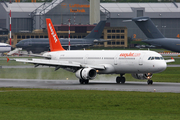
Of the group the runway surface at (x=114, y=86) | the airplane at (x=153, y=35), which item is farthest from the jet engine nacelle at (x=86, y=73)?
the airplane at (x=153, y=35)

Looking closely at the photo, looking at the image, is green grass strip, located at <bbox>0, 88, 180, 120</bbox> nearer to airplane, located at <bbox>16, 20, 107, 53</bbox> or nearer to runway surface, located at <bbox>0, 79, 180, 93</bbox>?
runway surface, located at <bbox>0, 79, 180, 93</bbox>

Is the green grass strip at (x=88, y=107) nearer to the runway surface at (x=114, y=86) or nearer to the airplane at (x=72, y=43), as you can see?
the runway surface at (x=114, y=86)

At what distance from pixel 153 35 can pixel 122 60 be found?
41.7m

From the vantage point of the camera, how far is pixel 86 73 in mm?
45312

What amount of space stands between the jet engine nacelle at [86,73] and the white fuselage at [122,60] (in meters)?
1.71

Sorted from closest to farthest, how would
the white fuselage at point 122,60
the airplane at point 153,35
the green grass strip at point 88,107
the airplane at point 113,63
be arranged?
the green grass strip at point 88,107 → the white fuselage at point 122,60 → the airplane at point 113,63 → the airplane at point 153,35

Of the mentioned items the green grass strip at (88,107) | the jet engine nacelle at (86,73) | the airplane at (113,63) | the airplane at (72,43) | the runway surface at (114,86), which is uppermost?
the airplane at (72,43)

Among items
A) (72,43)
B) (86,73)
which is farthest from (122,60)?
(72,43)

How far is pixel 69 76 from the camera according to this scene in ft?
190

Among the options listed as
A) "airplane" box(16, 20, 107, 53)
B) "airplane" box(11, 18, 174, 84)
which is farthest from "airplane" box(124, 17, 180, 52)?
"airplane" box(16, 20, 107, 53)

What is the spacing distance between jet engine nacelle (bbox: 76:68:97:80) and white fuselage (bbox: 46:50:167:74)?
67.3 inches

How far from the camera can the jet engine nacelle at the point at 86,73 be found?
45.4 meters

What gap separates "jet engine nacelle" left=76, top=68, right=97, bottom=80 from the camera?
45.4 metres

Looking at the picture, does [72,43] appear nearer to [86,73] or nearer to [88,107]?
[86,73]
